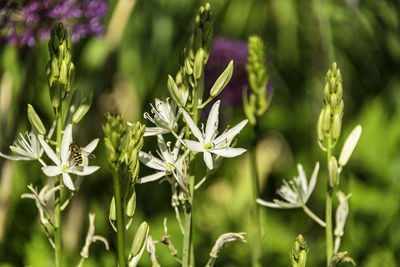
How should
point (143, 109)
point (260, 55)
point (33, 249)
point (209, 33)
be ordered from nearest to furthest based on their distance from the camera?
point (209, 33), point (260, 55), point (33, 249), point (143, 109)

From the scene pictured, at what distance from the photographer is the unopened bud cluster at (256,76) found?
0.82 metres

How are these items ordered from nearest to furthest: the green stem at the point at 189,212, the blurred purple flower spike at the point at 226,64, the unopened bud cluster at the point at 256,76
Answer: the green stem at the point at 189,212, the unopened bud cluster at the point at 256,76, the blurred purple flower spike at the point at 226,64

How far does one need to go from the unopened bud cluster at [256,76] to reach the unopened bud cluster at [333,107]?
110 millimetres

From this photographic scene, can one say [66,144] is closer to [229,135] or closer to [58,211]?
[58,211]

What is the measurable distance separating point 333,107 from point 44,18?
0.63 meters

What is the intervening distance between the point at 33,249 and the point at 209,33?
0.93 meters

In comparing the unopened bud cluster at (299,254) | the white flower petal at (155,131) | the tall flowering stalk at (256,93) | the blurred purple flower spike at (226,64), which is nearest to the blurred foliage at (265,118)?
Answer: the blurred purple flower spike at (226,64)

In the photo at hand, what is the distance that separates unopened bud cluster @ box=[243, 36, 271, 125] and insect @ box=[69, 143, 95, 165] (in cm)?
27

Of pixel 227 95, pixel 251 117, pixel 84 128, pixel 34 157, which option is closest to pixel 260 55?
pixel 251 117

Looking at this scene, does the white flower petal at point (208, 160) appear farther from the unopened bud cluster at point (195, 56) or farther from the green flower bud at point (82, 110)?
the green flower bud at point (82, 110)

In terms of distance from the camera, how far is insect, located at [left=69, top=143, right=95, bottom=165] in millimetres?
682

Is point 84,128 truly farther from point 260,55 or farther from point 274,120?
point 260,55

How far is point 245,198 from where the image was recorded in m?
1.64

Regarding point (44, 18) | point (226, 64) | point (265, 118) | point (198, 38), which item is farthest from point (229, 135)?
point (265, 118)
